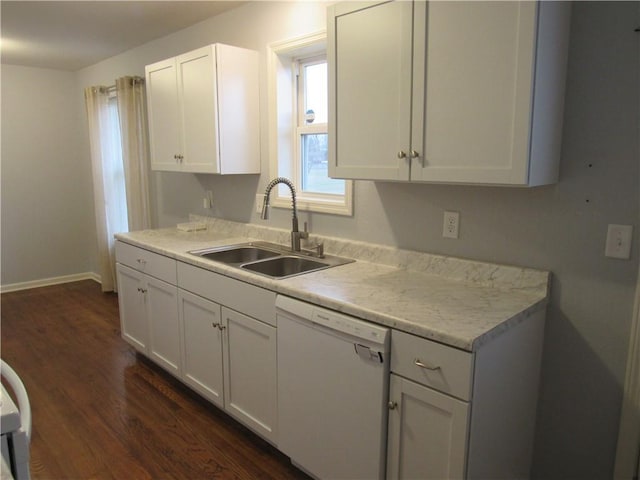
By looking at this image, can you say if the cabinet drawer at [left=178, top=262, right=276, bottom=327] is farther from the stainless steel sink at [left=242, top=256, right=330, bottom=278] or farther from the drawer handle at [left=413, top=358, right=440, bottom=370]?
the drawer handle at [left=413, top=358, right=440, bottom=370]

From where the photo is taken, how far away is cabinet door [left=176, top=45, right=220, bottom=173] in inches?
110

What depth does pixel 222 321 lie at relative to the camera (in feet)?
7.66

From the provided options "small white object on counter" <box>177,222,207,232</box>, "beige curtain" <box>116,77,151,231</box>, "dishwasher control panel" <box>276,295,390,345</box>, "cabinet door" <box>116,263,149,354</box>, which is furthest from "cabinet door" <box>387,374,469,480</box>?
"beige curtain" <box>116,77,151,231</box>

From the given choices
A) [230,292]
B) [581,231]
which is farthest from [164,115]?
[581,231]

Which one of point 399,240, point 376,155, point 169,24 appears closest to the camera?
point 376,155

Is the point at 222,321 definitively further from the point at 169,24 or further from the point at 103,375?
the point at 169,24

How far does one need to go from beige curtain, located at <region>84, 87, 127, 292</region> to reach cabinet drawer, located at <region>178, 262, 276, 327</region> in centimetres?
269

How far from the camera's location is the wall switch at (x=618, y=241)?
1.58 metres

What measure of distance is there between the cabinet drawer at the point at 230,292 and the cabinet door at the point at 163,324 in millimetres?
196

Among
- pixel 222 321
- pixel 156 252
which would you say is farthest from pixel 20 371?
pixel 222 321

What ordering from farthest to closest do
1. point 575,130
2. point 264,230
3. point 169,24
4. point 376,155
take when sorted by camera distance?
point 169,24
point 264,230
point 376,155
point 575,130

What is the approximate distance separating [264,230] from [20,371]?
75.8 inches

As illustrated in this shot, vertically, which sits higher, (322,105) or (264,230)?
(322,105)

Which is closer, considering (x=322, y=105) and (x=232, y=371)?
(x=232, y=371)
